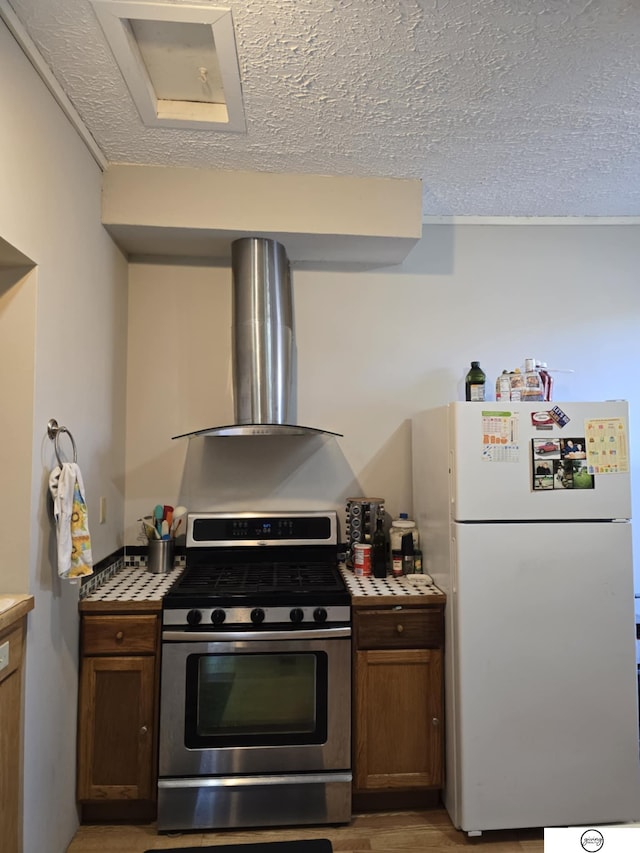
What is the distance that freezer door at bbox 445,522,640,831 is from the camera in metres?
1.79

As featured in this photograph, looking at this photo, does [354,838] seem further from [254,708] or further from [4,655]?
[4,655]

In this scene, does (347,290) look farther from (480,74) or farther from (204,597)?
(204,597)

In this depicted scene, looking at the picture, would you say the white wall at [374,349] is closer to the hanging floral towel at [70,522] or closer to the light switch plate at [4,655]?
the hanging floral towel at [70,522]

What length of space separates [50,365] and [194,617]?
107cm

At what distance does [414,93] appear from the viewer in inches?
64.9

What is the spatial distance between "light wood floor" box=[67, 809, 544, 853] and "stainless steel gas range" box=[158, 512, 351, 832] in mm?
43

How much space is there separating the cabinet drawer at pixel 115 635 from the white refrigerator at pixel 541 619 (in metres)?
1.22

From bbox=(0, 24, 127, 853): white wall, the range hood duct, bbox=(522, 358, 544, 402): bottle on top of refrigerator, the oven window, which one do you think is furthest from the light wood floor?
bbox=(522, 358, 544, 402): bottle on top of refrigerator

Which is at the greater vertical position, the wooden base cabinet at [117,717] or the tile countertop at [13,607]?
the tile countertop at [13,607]

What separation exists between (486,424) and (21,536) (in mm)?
1659

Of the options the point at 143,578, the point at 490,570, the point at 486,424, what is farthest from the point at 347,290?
the point at 143,578

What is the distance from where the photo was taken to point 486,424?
1835 mm

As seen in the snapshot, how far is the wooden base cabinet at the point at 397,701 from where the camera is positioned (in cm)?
190

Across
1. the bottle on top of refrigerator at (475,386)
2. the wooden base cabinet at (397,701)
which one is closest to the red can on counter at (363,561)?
the wooden base cabinet at (397,701)
